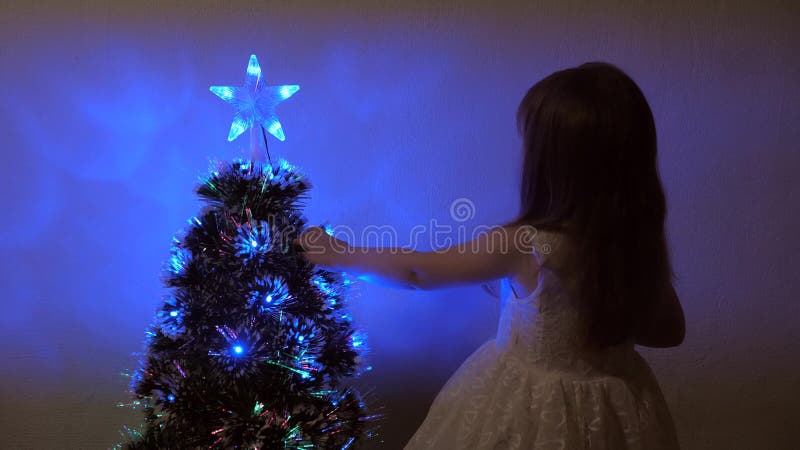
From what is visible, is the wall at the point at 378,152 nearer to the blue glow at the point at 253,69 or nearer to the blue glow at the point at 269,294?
the blue glow at the point at 253,69

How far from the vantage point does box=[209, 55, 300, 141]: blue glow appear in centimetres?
104

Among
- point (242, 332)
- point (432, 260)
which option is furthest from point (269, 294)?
point (432, 260)

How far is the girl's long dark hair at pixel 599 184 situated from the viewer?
36.4 inches

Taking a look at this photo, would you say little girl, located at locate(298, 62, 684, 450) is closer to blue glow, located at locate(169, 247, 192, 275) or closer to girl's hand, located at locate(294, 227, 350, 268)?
girl's hand, located at locate(294, 227, 350, 268)

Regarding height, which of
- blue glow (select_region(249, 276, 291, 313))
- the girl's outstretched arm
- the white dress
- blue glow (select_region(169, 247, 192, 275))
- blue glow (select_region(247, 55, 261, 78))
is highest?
blue glow (select_region(247, 55, 261, 78))

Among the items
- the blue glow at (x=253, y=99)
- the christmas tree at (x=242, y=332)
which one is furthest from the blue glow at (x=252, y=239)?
the blue glow at (x=253, y=99)

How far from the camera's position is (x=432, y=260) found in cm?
100

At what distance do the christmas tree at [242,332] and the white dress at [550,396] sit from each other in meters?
0.24

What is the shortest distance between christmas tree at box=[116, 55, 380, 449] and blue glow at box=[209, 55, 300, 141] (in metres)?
0.10

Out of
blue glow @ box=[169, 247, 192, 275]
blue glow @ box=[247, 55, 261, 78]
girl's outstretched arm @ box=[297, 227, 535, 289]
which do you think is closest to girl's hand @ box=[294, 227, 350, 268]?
girl's outstretched arm @ box=[297, 227, 535, 289]

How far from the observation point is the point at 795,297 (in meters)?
1.40

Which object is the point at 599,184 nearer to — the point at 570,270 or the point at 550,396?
the point at 570,270

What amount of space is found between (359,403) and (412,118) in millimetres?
648

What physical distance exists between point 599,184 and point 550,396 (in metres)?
0.37
